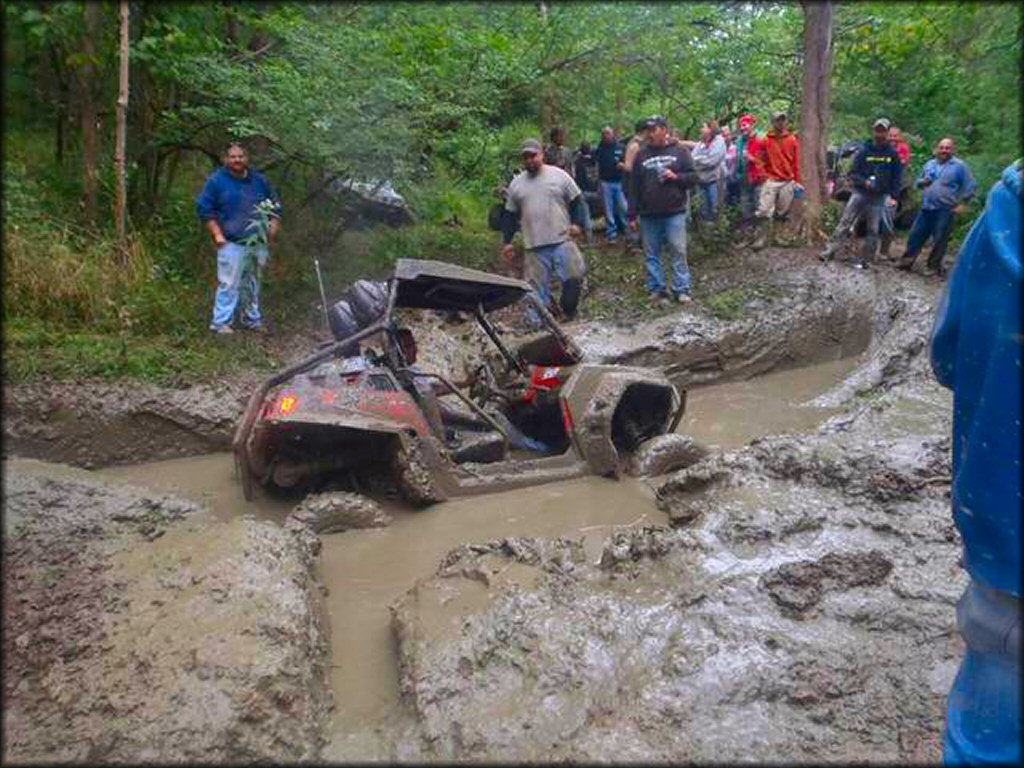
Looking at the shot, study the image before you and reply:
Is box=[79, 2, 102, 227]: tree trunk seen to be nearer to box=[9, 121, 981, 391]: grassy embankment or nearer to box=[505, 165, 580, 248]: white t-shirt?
box=[9, 121, 981, 391]: grassy embankment

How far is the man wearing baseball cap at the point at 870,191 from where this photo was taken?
8.48 metres

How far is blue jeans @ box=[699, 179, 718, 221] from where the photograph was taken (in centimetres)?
1003

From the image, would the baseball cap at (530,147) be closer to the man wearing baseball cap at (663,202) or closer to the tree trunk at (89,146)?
the man wearing baseball cap at (663,202)

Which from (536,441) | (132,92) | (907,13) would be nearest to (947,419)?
(536,441)

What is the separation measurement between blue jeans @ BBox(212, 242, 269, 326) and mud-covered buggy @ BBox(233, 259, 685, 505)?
2.21 m

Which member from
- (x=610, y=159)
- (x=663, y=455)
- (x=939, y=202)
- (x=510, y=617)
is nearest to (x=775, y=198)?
(x=939, y=202)

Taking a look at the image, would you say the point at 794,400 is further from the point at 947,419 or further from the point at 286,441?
the point at 286,441

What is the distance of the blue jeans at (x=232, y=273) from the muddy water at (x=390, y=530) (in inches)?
60.7

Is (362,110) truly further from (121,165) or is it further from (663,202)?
(663,202)

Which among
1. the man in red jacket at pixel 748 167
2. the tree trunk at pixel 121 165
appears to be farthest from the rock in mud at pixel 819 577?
the tree trunk at pixel 121 165

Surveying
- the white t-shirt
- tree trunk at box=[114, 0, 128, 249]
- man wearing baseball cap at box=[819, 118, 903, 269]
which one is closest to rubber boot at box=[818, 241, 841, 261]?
man wearing baseball cap at box=[819, 118, 903, 269]

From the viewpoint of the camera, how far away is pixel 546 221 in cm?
852

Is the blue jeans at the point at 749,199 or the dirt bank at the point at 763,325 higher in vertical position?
the blue jeans at the point at 749,199

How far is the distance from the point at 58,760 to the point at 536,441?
3.75m
